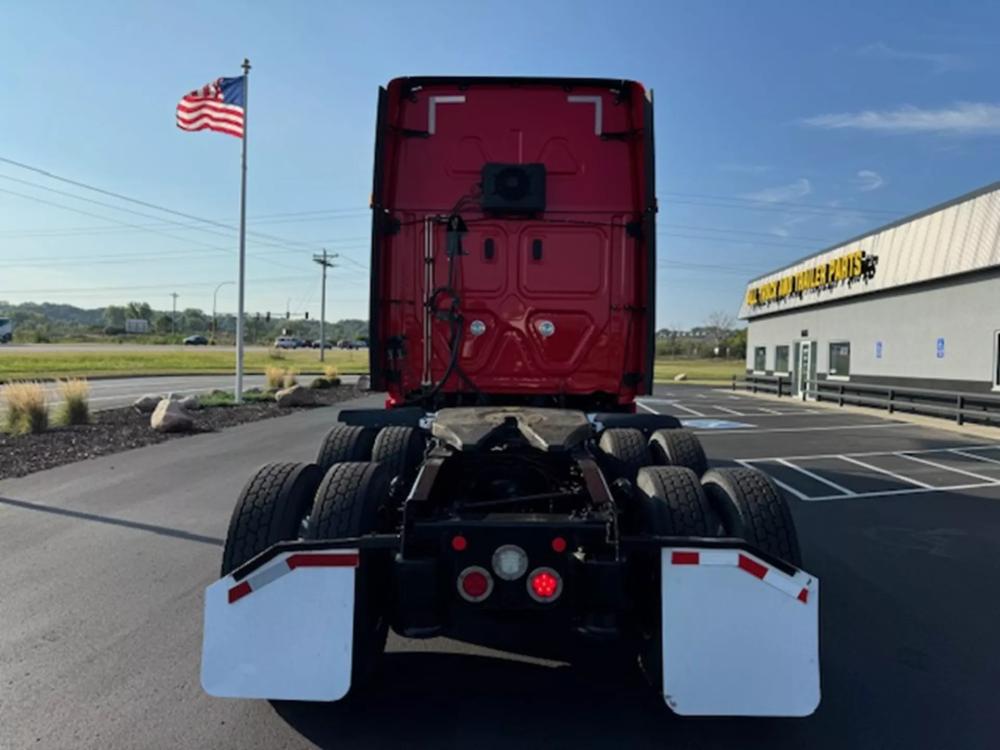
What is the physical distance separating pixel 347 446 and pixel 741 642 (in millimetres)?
2938

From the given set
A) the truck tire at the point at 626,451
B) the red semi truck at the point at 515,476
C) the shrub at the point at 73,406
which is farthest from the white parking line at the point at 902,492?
the shrub at the point at 73,406

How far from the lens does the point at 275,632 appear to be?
123 inches

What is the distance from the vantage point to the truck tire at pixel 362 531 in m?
3.33

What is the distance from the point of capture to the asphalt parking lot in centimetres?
334

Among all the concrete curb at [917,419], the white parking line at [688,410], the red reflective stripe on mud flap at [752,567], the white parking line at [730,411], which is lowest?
the white parking line at [688,410]

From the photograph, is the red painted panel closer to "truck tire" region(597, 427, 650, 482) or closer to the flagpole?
"truck tire" region(597, 427, 650, 482)

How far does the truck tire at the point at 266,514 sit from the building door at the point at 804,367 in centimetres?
2739

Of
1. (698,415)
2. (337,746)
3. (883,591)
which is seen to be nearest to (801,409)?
(698,415)

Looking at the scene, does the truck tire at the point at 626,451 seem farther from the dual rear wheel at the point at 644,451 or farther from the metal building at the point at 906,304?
the metal building at the point at 906,304

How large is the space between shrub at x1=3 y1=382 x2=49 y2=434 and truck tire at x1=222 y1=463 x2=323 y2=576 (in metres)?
11.6

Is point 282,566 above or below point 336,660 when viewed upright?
above

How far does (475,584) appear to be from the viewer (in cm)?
319

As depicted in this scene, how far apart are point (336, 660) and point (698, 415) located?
19.1m

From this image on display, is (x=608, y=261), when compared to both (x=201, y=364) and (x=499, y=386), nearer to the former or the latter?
(x=499, y=386)
